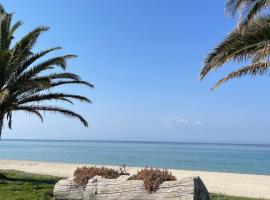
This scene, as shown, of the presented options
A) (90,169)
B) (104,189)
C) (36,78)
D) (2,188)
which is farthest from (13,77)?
(104,189)

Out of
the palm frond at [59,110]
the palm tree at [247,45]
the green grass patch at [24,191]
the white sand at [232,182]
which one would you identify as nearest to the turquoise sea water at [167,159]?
the white sand at [232,182]

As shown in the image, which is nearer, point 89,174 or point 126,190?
point 126,190

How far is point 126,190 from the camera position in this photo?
9.26m

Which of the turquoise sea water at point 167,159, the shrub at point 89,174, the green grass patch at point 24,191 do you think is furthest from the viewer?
the turquoise sea water at point 167,159

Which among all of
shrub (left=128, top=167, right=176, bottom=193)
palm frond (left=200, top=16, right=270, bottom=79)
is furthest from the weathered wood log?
palm frond (left=200, top=16, right=270, bottom=79)

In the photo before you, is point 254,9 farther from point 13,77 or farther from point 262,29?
point 13,77

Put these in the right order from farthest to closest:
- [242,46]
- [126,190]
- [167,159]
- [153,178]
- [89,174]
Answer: [167,159] < [242,46] < [89,174] < [126,190] < [153,178]

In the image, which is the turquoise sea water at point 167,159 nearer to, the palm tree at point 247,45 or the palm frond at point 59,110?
the palm frond at point 59,110

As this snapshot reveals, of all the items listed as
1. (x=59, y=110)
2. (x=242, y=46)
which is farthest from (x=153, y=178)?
(x=59, y=110)

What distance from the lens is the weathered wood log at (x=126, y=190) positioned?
8633 millimetres

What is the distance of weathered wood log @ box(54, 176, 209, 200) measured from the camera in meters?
8.63

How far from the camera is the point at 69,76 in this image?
55.6ft

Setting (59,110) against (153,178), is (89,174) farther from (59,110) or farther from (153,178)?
(59,110)

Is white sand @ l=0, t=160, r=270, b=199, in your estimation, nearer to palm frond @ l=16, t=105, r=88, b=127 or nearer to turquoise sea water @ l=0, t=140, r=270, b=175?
palm frond @ l=16, t=105, r=88, b=127
